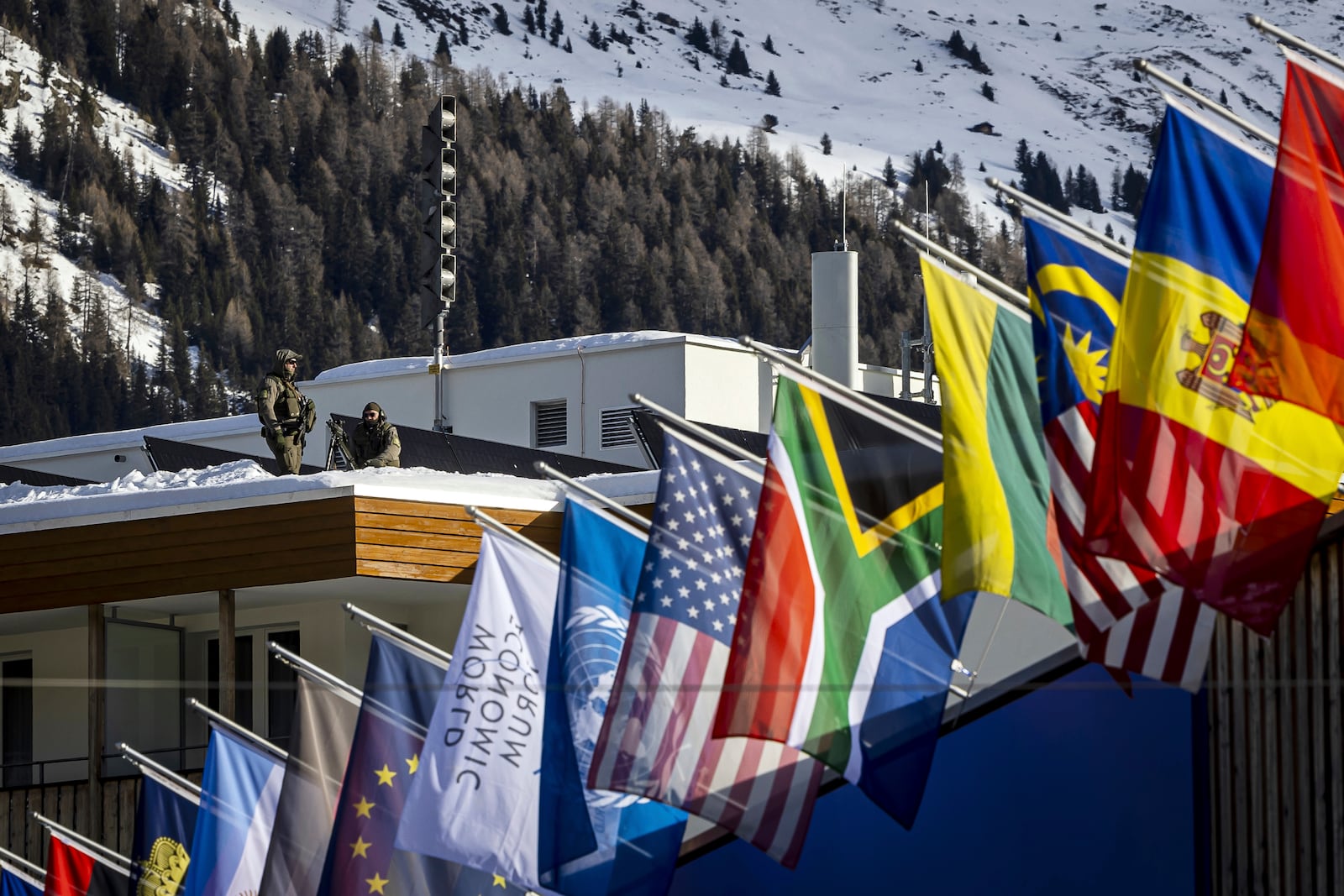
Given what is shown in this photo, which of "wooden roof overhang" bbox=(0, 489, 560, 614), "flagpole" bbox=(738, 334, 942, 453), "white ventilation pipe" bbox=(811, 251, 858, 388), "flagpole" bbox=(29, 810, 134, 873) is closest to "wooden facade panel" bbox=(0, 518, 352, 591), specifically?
"wooden roof overhang" bbox=(0, 489, 560, 614)

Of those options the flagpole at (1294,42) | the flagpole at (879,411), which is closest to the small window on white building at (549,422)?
the flagpole at (879,411)

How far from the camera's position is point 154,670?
71.9 feet

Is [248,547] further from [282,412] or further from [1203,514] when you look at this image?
[1203,514]

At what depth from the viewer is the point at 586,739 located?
13.4 m

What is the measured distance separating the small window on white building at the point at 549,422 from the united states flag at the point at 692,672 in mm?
23468

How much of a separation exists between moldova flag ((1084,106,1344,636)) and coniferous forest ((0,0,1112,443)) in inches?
5057

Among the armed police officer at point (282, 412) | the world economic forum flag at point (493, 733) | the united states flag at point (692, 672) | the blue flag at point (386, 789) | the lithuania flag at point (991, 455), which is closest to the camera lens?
the lithuania flag at point (991, 455)

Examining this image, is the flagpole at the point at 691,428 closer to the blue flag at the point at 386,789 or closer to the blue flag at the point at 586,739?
the blue flag at the point at 586,739

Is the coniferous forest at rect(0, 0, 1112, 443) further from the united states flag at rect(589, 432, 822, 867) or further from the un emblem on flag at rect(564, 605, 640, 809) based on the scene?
the united states flag at rect(589, 432, 822, 867)

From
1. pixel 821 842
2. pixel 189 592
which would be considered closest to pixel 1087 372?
pixel 821 842

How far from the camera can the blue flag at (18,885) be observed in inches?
711

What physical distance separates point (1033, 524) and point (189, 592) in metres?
9.98

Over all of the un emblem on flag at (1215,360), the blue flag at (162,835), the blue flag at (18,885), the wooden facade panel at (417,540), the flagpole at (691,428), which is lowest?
the blue flag at (18,885)

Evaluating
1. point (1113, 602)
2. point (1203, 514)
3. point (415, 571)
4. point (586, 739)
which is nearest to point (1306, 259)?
point (1203, 514)
